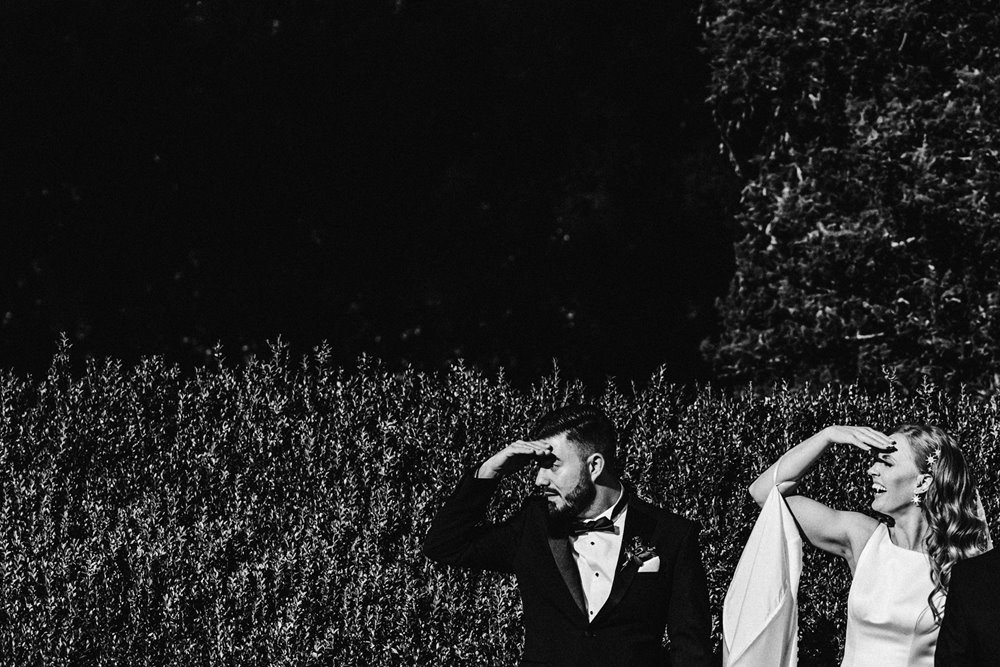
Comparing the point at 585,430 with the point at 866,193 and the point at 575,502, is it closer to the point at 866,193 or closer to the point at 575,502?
the point at 575,502

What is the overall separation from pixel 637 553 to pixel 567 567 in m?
0.27

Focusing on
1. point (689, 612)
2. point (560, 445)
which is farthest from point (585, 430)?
point (689, 612)

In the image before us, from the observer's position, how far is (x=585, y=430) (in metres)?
4.77

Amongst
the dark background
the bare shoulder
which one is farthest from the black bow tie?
the dark background

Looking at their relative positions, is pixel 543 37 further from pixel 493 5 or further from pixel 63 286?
pixel 63 286

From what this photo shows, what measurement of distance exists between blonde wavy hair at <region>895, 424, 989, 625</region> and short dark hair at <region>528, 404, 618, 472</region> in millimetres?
1183

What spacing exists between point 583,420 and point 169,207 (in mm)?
6310

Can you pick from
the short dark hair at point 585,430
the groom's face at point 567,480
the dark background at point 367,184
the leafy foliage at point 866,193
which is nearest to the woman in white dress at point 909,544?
the short dark hair at point 585,430

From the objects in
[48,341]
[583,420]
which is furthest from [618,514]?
[48,341]

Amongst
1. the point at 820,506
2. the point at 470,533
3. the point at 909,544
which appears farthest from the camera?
the point at 820,506

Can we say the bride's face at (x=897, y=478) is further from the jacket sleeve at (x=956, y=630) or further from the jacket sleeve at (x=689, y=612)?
the jacket sleeve at (x=956, y=630)

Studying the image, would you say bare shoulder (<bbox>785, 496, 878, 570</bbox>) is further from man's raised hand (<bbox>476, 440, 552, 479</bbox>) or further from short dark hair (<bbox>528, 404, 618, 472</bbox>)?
man's raised hand (<bbox>476, 440, 552, 479</bbox>)

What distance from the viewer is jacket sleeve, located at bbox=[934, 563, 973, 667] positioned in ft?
10.5

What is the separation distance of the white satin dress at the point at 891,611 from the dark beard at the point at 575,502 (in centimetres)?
111
